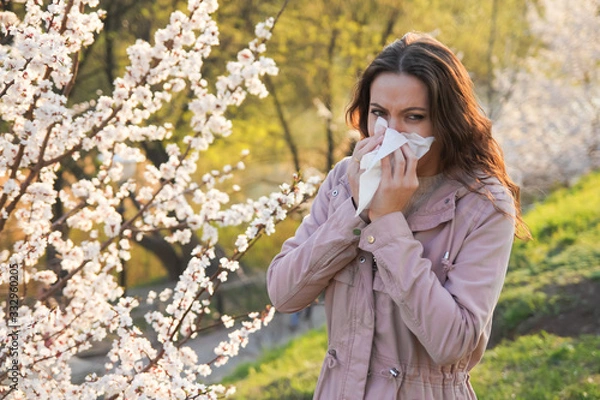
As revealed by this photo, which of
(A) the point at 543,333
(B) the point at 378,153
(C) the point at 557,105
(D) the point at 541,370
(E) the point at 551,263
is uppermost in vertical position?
(C) the point at 557,105

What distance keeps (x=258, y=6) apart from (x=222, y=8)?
1175 millimetres

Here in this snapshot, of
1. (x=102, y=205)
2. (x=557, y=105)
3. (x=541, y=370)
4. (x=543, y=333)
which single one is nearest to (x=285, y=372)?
(x=543, y=333)

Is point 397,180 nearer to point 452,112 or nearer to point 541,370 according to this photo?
point 452,112

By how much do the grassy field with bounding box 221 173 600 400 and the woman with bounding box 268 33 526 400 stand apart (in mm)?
2470

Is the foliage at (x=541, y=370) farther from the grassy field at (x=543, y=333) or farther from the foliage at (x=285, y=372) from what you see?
the foliage at (x=285, y=372)

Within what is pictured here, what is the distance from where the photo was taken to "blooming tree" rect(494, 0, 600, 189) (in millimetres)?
13852

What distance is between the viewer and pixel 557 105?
15344 mm

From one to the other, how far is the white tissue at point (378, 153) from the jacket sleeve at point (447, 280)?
0.08 metres

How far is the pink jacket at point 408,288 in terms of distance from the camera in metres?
2.10

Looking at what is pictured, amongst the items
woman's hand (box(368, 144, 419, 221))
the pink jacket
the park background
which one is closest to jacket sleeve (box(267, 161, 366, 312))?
the pink jacket

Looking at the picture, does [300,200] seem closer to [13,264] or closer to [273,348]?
[13,264]

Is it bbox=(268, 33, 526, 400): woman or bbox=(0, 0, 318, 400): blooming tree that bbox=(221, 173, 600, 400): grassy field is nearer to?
bbox=(0, 0, 318, 400): blooming tree

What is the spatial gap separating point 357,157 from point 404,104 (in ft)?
0.68

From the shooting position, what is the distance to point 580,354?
5090 mm
